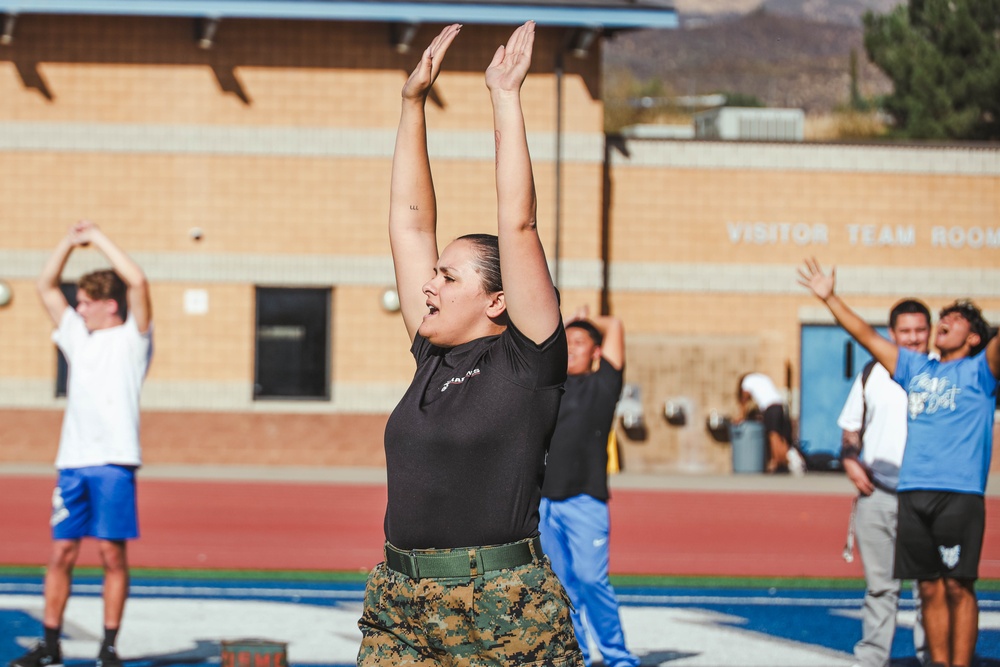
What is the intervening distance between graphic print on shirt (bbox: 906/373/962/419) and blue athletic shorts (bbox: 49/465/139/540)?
4.30 metres

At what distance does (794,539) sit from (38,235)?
13247 millimetres

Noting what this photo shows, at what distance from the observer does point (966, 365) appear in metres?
7.91

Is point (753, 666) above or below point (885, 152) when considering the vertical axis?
below

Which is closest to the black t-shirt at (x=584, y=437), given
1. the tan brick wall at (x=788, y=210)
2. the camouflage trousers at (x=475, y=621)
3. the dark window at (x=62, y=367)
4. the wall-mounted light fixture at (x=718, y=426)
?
the camouflage trousers at (x=475, y=621)

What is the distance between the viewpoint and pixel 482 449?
167 inches

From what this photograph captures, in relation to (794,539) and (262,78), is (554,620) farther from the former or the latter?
(262,78)

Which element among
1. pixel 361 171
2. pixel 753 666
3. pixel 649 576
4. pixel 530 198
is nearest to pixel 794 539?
pixel 649 576

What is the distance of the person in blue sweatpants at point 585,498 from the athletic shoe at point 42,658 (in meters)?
2.76

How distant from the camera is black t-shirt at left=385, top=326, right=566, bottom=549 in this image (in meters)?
4.24

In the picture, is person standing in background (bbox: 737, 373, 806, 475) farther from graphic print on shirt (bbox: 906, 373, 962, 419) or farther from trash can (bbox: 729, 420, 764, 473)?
graphic print on shirt (bbox: 906, 373, 962, 419)

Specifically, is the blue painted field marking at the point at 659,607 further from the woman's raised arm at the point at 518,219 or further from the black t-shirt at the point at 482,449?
the woman's raised arm at the point at 518,219

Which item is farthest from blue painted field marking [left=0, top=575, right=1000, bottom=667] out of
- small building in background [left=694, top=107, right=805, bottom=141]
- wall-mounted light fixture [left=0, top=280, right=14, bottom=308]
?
small building in background [left=694, top=107, right=805, bottom=141]

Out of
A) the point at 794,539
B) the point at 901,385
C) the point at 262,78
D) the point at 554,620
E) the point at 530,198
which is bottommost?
the point at 794,539

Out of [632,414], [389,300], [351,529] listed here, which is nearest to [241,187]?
[389,300]
